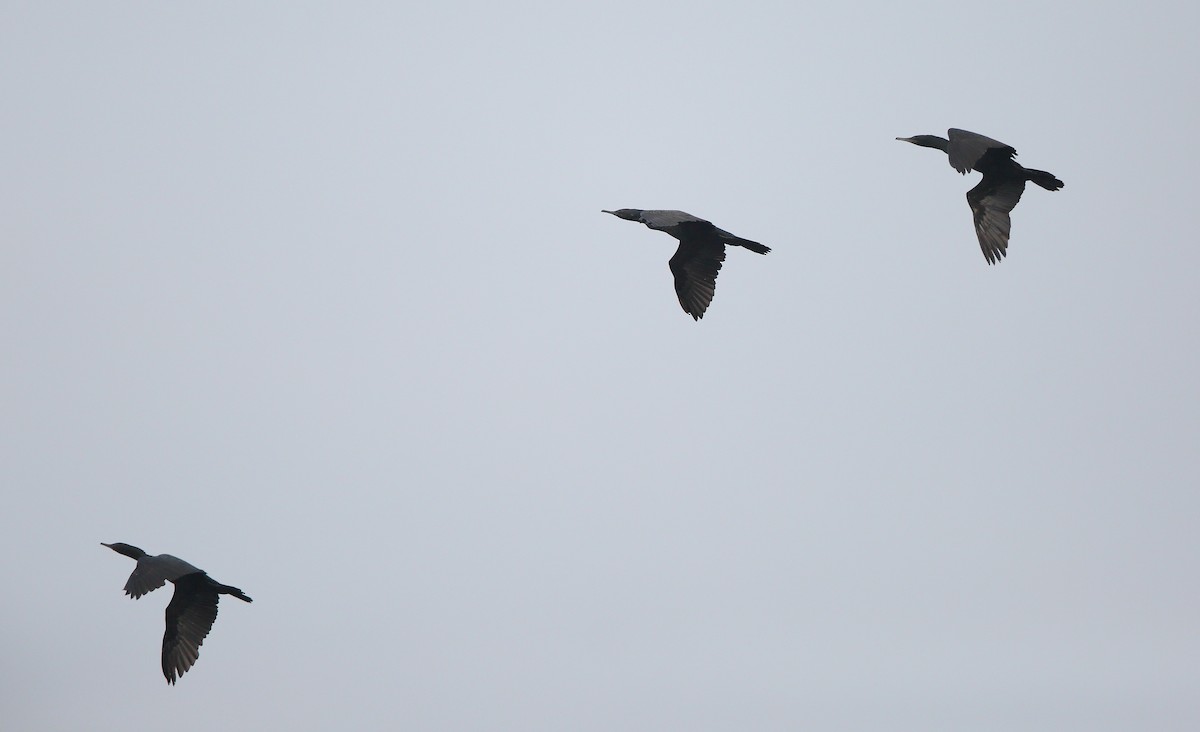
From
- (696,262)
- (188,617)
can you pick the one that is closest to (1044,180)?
(696,262)

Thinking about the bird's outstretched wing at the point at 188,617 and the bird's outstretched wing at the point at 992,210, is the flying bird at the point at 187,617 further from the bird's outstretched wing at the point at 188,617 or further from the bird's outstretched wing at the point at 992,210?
the bird's outstretched wing at the point at 992,210

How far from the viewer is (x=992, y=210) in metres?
28.1

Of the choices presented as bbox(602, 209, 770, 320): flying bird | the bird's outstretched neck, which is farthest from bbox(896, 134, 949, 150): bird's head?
bbox(602, 209, 770, 320): flying bird

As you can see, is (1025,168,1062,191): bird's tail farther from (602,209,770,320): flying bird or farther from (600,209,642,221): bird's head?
(600,209,642,221): bird's head

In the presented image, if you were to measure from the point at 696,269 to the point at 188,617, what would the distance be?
39.5ft

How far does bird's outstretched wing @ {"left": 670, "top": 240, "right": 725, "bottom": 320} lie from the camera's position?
28734 mm

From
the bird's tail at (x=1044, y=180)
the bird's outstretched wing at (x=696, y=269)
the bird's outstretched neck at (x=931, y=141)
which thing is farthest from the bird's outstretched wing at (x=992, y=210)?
the bird's outstretched wing at (x=696, y=269)

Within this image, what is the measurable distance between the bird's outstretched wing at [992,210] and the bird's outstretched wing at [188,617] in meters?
Answer: 16.4

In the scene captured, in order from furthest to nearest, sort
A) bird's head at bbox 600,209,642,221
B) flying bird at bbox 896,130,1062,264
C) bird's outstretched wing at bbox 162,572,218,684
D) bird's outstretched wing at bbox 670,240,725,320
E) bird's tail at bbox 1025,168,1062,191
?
bird's head at bbox 600,209,642,221, bird's outstretched wing at bbox 670,240,725,320, flying bird at bbox 896,130,1062,264, bird's tail at bbox 1025,168,1062,191, bird's outstretched wing at bbox 162,572,218,684

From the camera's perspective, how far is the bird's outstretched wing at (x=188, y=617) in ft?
84.4

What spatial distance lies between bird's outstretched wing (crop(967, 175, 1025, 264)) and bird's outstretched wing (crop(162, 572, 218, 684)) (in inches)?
644

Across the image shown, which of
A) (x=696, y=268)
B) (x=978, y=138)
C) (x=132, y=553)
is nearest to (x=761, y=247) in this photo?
(x=696, y=268)

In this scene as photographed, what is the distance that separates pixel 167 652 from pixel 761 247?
Result: 43.9ft

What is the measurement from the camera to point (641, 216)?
92.7 feet
